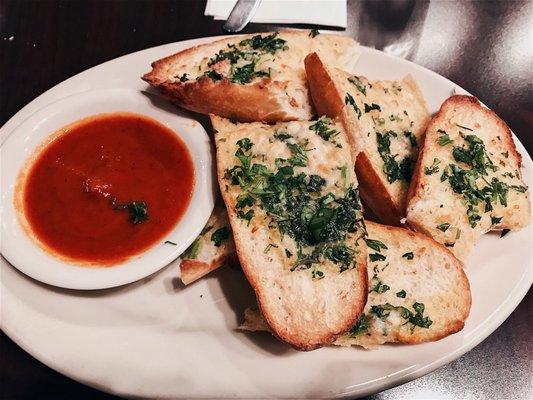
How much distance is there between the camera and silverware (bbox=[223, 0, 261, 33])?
3418 millimetres

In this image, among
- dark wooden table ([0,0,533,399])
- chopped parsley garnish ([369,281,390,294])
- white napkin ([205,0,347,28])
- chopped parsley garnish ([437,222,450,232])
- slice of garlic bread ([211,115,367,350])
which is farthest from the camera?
white napkin ([205,0,347,28])

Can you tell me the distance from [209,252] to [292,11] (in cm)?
202

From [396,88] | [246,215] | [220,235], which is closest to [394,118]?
[396,88]

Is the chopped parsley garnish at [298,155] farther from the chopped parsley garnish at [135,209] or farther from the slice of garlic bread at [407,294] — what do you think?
the chopped parsley garnish at [135,209]

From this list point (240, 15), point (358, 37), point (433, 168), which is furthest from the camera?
point (358, 37)

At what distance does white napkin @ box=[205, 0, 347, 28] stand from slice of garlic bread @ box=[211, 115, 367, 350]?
140 cm

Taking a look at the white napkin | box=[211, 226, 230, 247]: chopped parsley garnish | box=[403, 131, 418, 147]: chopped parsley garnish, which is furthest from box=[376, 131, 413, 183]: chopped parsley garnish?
the white napkin

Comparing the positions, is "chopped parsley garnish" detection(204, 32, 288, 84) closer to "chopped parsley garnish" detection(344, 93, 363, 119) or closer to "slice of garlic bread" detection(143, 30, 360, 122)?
"slice of garlic bread" detection(143, 30, 360, 122)

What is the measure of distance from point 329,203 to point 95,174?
3.99ft

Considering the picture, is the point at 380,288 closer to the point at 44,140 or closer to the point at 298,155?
the point at 298,155

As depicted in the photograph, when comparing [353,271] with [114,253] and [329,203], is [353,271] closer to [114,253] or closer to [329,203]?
[329,203]

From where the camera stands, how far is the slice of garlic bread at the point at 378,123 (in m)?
2.53

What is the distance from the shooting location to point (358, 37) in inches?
144

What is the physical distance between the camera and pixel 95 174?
2.50 metres
